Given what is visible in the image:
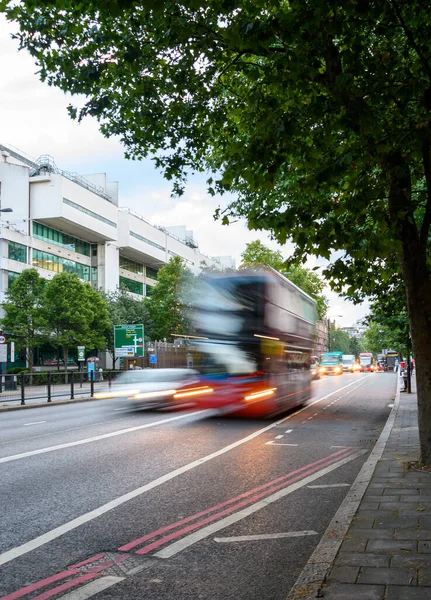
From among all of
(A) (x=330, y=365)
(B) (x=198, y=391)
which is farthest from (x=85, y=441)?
(A) (x=330, y=365)

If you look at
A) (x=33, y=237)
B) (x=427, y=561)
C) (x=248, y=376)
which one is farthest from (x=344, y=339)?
(x=427, y=561)

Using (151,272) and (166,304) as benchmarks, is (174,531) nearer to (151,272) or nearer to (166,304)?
(166,304)

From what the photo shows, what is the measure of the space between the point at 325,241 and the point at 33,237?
192 feet

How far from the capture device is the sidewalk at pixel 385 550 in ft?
11.8

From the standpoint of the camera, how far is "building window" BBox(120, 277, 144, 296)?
80.4 meters

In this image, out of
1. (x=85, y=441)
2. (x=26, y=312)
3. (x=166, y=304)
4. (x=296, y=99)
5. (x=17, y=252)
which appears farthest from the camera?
(x=166, y=304)

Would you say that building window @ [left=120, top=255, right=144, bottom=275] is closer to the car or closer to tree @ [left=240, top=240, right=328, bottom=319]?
tree @ [left=240, top=240, right=328, bottom=319]

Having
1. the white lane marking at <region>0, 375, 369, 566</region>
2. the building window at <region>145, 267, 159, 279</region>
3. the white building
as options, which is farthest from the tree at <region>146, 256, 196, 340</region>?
the white lane marking at <region>0, 375, 369, 566</region>

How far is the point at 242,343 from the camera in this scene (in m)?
16.2

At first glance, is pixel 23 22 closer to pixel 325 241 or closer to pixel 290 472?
pixel 325 241

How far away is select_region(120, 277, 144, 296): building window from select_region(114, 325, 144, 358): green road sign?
128ft

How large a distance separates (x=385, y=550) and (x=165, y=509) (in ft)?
8.97

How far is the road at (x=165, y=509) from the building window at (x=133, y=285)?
221 feet

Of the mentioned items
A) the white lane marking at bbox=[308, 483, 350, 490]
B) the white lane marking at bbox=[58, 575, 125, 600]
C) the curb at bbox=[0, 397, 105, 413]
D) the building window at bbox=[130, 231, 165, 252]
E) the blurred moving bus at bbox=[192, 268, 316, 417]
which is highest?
the building window at bbox=[130, 231, 165, 252]
